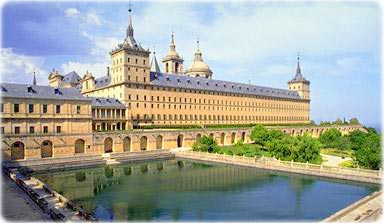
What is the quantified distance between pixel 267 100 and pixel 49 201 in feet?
206

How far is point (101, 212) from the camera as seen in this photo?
20281 millimetres

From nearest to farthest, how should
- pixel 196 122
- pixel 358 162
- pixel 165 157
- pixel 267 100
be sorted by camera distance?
pixel 358 162, pixel 165 157, pixel 196 122, pixel 267 100

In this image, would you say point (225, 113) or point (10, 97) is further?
point (225, 113)

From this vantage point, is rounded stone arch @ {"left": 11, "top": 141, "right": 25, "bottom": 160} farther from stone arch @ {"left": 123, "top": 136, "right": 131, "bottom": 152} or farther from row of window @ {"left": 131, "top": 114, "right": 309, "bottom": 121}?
row of window @ {"left": 131, "top": 114, "right": 309, "bottom": 121}

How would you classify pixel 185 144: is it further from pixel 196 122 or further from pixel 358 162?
pixel 358 162

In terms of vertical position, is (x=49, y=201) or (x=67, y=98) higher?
(x=67, y=98)

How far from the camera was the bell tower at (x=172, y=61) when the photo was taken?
255 ft

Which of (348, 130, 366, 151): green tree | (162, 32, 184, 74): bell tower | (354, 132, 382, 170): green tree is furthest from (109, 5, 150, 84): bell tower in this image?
(354, 132, 382, 170): green tree

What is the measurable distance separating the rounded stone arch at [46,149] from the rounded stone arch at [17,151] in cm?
194

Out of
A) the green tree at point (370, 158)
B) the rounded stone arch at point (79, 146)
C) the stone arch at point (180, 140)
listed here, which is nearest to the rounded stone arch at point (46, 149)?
the rounded stone arch at point (79, 146)

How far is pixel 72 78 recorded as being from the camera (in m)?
63.8

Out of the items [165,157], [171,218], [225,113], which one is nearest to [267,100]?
[225,113]

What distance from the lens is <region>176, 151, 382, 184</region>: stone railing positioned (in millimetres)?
27172

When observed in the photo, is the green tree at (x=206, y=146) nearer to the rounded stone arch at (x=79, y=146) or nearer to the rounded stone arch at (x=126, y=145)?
the rounded stone arch at (x=126, y=145)
